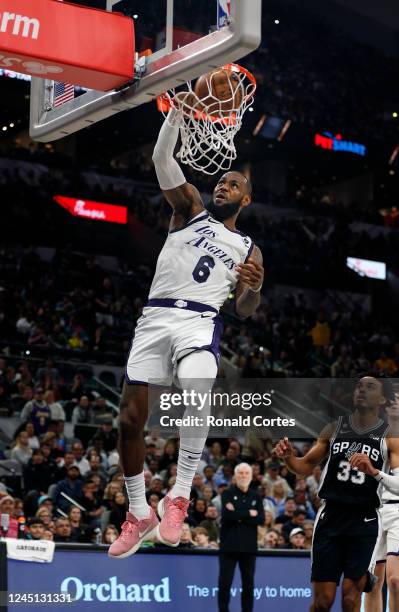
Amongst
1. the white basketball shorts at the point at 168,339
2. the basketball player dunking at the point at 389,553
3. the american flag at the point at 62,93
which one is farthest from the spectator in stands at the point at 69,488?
the american flag at the point at 62,93

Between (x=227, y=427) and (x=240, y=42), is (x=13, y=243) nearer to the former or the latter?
(x=227, y=427)

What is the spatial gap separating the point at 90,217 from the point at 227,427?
17.1m

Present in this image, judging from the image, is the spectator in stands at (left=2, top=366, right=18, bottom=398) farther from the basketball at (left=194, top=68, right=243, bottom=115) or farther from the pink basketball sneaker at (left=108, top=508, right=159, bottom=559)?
the basketball at (left=194, top=68, right=243, bottom=115)

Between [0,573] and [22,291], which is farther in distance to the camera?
[22,291]

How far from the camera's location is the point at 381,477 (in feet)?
25.9

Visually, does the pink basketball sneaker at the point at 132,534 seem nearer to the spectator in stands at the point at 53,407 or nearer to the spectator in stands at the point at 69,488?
the spectator in stands at the point at 69,488

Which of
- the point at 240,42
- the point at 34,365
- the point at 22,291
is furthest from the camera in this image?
the point at 22,291

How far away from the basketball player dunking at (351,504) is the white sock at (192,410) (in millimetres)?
1784

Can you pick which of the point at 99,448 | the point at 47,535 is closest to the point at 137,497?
the point at 47,535

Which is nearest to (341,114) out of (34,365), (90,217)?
(90,217)

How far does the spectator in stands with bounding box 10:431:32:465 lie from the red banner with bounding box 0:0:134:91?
333 inches

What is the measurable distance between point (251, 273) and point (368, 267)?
79.3 feet

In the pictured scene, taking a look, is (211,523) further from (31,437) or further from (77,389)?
(77,389)

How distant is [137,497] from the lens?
6.48 meters
